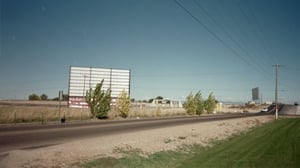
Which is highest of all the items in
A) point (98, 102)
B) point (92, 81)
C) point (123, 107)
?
point (92, 81)

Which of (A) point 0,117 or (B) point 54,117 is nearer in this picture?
(A) point 0,117

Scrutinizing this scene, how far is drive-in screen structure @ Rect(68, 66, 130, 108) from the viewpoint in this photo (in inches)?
2699

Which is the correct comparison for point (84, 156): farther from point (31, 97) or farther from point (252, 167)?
point (31, 97)

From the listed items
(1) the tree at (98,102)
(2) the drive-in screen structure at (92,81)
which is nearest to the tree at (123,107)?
(1) the tree at (98,102)

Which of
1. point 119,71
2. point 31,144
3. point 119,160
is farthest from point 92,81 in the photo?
point 119,160

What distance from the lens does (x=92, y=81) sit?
232 ft

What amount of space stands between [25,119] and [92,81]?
36211 millimetres

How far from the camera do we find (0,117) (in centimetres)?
Result: 3309

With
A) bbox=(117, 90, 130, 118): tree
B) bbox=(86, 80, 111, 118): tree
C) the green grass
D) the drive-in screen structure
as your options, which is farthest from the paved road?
the drive-in screen structure

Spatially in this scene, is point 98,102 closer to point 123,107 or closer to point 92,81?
point 123,107

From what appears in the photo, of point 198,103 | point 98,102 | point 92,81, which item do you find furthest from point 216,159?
point 198,103

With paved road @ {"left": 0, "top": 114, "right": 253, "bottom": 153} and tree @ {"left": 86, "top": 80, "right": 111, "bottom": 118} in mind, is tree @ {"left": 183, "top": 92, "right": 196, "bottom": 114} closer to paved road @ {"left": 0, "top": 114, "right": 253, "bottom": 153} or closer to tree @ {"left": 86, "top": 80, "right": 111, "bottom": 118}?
tree @ {"left": 86, "top": 80, "right": 111, "bottom": 118}

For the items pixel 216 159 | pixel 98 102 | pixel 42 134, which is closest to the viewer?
pixel 216 159

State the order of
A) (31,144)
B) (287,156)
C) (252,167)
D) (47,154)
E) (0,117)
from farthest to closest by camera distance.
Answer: (0,117) → (31,144) → (287,156) → (47,154) → (252,167)
